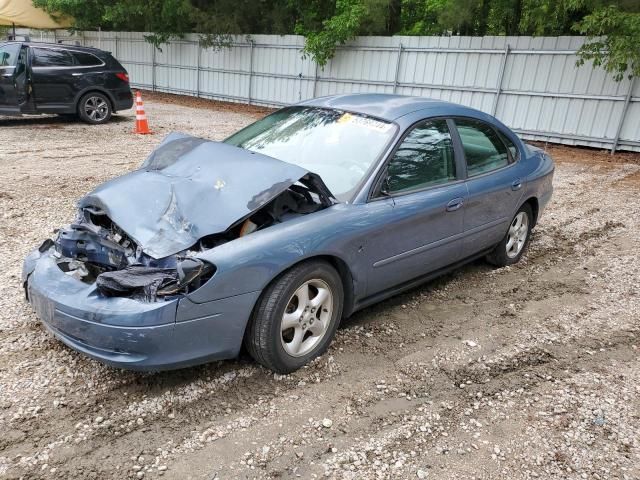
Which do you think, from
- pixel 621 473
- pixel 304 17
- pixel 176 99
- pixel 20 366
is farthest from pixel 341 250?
pixel 176 99

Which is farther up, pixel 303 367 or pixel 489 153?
pixel 489 153

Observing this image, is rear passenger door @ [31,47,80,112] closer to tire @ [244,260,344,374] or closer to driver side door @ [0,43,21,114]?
driver side door @ [0,43,21,114]

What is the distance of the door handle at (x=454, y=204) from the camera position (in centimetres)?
388

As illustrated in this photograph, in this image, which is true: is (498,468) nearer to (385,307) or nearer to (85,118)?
(385,307)

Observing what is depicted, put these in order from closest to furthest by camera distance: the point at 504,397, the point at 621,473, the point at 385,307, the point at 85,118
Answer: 1. the point at 621,473
2. the point at 504,397
3. the point at 385,307
4. the point at 85,118

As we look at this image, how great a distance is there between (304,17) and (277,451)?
55.7ft

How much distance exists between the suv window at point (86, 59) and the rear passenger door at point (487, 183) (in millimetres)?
9891

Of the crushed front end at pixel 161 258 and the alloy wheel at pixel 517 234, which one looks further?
the alloy wheel at pixel 517 234

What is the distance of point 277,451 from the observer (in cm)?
252

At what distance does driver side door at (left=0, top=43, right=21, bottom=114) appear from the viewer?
10398mm

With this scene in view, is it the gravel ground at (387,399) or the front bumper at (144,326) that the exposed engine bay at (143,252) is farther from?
the gravel ground at (387,399)

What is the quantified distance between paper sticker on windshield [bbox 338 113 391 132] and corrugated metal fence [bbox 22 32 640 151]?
365 inches

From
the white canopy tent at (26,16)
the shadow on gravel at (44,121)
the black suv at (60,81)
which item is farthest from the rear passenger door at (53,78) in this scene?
the white canopy tent at (26,16)

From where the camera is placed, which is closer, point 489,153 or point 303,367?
point 303,367
